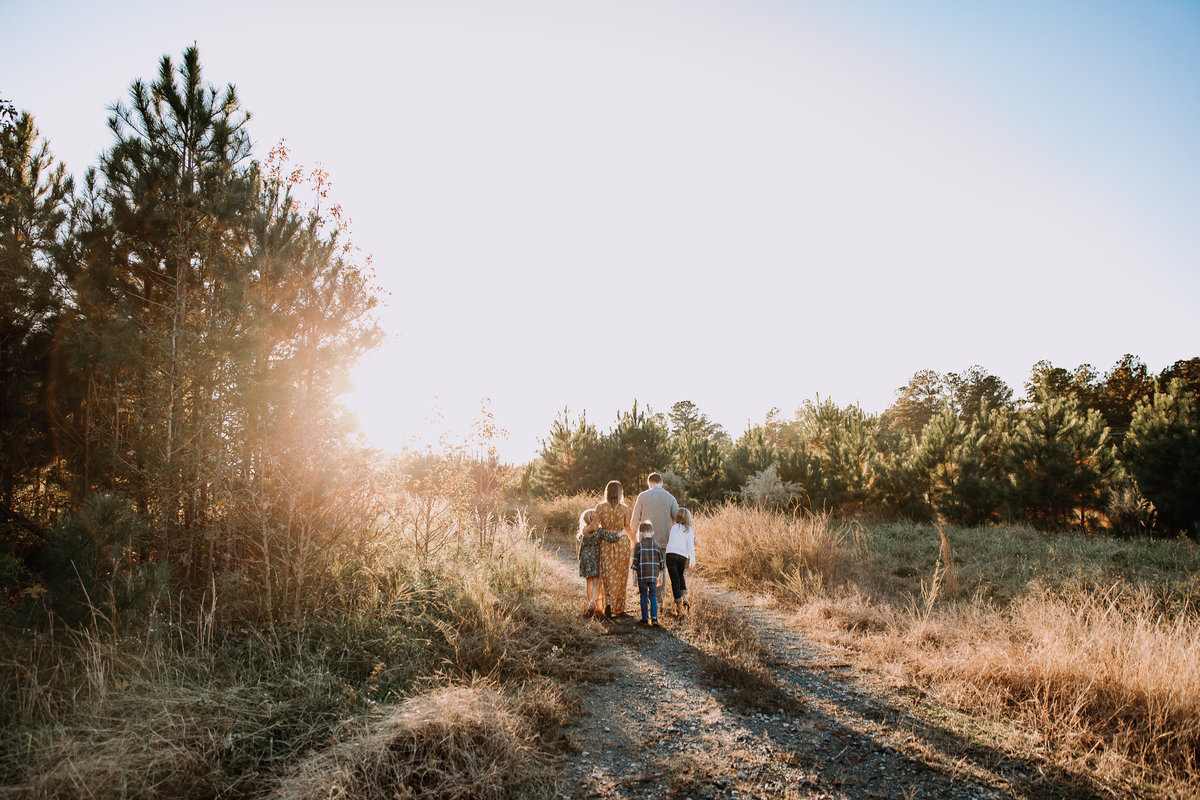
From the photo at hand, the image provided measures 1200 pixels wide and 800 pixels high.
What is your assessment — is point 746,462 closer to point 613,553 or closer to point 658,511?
point 658,511

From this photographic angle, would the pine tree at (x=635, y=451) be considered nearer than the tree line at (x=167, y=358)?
No

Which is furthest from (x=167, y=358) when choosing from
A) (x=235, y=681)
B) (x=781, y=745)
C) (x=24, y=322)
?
(x=781, y=745)

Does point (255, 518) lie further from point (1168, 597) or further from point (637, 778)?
point (1168, 597)

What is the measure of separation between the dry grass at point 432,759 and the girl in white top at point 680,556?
386 centimetres

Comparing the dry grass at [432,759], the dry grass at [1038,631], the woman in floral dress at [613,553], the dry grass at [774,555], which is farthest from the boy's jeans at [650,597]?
the dry grass at [432,759]

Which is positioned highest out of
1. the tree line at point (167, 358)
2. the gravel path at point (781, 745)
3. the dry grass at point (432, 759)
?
the tree line at point (167, 358)

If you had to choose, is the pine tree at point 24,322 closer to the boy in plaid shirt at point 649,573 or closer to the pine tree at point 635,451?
the boy in plaid shirt at point 649,573

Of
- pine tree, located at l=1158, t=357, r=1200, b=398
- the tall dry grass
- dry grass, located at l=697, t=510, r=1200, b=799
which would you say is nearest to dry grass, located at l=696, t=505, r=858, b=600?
dry grass, located at l=697, t=510, r=1200, b=799

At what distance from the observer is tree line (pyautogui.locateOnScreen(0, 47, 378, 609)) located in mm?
5059

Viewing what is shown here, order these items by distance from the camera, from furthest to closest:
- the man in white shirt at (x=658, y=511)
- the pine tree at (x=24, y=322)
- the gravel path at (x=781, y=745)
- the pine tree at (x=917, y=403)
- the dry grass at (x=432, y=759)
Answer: the pine tree at (x=917, y=403), the man in white shirt at (x=658, y=511), the pine tree at (x=24, y=322), the gravel path at (x=781, y=745), the dry grass at (x=432, y=759)

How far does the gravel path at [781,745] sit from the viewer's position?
Result: 308 cm

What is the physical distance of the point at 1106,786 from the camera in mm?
2992

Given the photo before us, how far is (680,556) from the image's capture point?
7098 mm

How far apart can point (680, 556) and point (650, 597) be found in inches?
26.1
